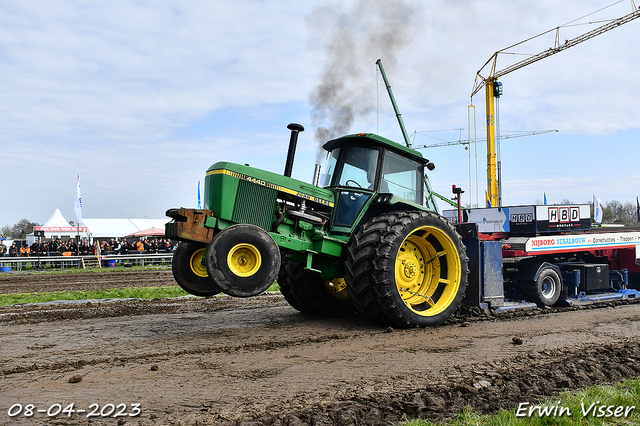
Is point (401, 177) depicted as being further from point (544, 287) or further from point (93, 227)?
point (93, 227)

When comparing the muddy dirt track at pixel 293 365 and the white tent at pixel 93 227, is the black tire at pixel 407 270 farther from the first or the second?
the white tent at pixel 93 227

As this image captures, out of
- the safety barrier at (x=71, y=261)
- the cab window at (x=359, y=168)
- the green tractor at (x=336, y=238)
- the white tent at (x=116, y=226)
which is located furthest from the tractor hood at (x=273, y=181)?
the white tent at (x=116, y=226)

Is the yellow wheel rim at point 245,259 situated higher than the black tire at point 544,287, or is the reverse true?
the yellow wheel rim at point 245,259

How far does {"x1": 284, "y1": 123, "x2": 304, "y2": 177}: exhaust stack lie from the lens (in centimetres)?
675

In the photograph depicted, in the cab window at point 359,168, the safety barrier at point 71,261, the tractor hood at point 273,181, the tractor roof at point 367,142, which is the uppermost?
the tractor roof at point 367,142

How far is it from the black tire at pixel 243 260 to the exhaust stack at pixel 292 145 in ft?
4.42

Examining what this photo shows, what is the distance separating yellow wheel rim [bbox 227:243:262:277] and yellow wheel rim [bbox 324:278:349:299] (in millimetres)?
2162

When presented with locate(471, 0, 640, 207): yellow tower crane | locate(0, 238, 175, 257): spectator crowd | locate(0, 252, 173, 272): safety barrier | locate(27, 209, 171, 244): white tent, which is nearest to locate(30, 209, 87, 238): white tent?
locate(27, 209, 171, 244): white tent

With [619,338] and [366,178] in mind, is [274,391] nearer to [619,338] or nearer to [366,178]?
[366,178]

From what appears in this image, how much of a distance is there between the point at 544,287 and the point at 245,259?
6332 mm

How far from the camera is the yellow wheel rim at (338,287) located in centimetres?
774

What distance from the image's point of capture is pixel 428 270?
7.52m

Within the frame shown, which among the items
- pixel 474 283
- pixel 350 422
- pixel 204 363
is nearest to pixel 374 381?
pixel 350 422

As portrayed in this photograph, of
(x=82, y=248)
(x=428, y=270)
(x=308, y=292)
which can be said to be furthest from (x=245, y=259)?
A: (x=82, y=248)
